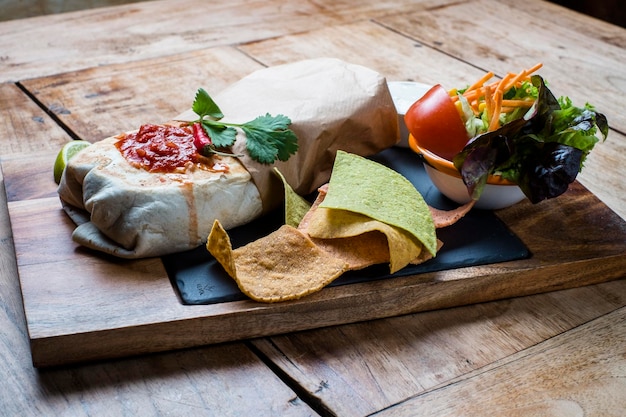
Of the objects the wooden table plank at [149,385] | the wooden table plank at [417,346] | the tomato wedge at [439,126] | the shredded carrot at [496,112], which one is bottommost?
the wooden table plank at [149,385]

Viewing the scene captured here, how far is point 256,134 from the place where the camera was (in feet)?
4.86

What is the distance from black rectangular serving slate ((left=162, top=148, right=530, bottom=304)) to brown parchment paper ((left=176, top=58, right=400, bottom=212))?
97 millimetres

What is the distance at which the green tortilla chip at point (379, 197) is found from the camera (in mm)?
1314

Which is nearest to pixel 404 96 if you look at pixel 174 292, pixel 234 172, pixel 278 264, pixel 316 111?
pixel 316 111

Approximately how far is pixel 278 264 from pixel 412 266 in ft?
0.78

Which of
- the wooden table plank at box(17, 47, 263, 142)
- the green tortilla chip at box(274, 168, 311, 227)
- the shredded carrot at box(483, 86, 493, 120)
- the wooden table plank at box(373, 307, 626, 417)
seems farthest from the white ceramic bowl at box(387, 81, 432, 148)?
the wooden table plank at box(373, 307, 626, 417)

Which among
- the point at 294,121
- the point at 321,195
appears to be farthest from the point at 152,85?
the point at 321,195

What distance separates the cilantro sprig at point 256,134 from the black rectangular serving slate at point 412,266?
0.40 feet

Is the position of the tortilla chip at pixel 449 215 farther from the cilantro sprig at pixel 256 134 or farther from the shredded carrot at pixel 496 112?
the cilantro sprig at pixel 256 134

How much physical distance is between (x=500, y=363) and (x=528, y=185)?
0.36m

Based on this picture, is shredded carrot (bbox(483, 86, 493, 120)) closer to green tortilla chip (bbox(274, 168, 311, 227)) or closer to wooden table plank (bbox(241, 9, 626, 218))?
green tortilla chip (bbox(274, 168, 311, 227))

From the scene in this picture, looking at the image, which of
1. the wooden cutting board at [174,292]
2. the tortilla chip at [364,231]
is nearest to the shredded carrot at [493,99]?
the wooden cutting board at [174,292]

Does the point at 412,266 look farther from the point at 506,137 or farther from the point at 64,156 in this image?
the point at 64,156

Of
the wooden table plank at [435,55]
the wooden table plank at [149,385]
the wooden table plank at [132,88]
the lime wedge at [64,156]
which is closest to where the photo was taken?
the wooden table plank at [149,385]
